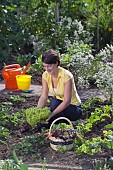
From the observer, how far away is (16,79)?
7.58m

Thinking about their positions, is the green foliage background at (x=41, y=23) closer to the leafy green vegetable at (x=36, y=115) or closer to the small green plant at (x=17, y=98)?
the small green plant at (x=17, y=98)

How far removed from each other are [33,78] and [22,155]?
3224mm

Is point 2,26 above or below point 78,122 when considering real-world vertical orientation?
above

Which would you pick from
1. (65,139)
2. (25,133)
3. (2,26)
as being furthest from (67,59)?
(65,139)

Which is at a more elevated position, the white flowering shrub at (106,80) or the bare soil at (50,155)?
the white flowering shrub at (106,80)

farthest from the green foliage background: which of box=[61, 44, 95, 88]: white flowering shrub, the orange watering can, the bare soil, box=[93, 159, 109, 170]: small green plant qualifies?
box=[93, 159, 109, 170]: small green plant

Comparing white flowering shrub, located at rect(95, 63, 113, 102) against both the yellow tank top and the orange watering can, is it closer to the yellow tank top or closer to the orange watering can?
the yellow tank top

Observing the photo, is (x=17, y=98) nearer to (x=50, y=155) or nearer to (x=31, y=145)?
(x=31, y=145)

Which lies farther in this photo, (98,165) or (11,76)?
(11,76)

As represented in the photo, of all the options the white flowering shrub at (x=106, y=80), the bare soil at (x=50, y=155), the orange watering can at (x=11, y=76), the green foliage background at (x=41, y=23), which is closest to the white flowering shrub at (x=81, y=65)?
the orange watering can at (x=11, y=76)

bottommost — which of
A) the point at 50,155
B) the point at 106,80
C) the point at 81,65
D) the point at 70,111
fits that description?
the point at 50,155

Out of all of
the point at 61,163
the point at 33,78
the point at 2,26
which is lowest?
the point at 61,163

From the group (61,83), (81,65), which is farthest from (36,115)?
(81,65)

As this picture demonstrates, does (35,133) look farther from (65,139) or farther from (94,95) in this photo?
(94,95)
